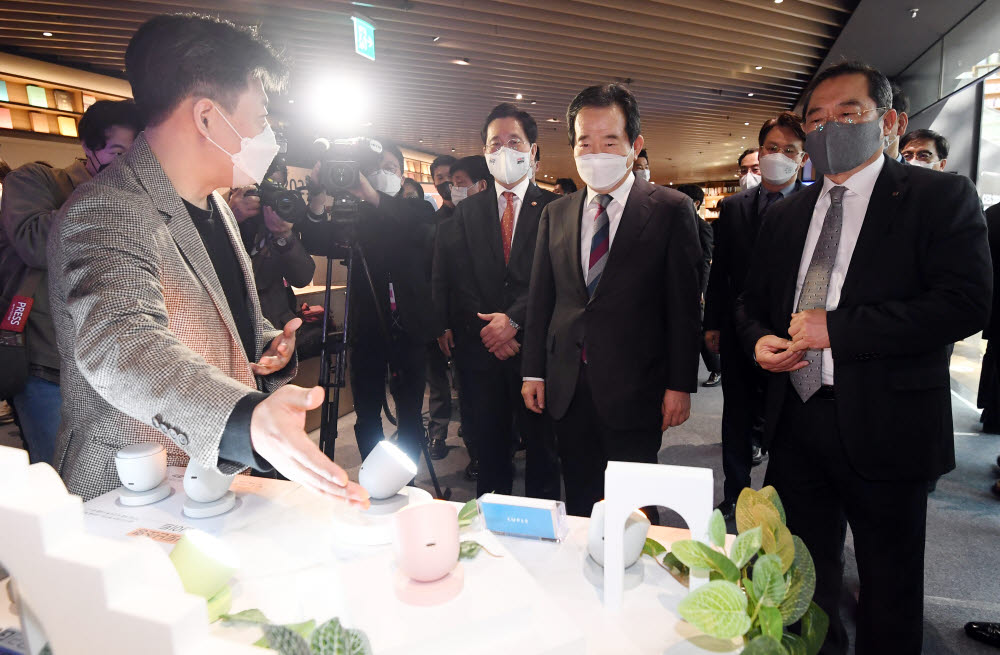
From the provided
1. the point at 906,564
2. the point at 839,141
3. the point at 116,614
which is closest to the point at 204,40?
the point at 116,614

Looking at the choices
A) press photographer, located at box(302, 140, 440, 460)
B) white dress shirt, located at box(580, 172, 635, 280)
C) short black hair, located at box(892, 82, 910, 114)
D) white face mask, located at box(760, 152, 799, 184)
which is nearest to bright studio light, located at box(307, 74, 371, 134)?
press photographer, located at box(302, 140, 440, 460)

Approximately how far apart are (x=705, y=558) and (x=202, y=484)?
85cm

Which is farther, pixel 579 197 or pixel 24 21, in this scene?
pixel 24 21

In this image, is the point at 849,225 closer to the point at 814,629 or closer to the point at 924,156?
the point at 814,629

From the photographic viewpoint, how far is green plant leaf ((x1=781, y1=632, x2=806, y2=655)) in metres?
0.61

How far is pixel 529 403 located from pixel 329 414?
770 millimetres

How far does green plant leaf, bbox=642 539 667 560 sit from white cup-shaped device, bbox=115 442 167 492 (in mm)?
901

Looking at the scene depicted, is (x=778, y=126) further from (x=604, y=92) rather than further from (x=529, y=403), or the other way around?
(x=529, y=403)

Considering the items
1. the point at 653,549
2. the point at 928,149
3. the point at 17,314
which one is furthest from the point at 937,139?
the point at 17,314

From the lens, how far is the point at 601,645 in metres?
0.71

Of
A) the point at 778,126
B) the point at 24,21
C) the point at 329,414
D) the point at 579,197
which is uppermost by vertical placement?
the point at 24,21

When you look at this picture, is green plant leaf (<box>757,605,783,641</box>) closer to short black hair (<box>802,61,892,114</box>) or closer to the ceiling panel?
short black hair (<box>802,61,892,114</box>)

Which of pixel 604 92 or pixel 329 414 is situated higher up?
pixel 604 92

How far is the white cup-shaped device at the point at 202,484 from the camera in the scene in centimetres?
101
